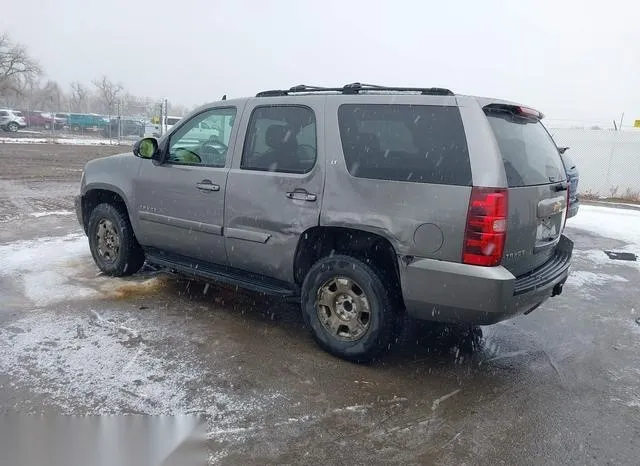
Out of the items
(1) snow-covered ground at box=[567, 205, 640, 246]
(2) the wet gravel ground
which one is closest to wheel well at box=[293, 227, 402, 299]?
(2) the wet gravel ground

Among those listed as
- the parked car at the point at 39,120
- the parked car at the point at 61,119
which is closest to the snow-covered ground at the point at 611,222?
the parked car at the point at 61,119

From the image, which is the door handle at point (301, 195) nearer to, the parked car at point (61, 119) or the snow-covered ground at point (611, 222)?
the snow-covered ground at point (611, 222)

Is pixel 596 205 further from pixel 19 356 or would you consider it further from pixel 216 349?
pixel 19 356

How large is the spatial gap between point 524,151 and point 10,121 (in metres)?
40.3

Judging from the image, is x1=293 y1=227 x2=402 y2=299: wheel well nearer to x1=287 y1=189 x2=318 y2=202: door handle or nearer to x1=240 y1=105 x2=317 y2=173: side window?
x1=287 y1=189 x2=318 y2=202: door handle

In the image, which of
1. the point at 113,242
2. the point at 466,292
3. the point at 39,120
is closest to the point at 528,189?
the point at 466,292

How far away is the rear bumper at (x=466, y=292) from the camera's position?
322cm

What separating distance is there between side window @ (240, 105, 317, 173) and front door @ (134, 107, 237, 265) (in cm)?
23

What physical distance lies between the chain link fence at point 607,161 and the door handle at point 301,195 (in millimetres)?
13630

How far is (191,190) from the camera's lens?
4.60 m

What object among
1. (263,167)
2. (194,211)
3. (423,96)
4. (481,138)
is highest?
(423,96)

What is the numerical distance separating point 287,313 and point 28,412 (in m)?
2.34

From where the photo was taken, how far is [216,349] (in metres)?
3.96

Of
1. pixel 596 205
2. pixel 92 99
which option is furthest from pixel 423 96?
pixel 92 99
